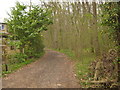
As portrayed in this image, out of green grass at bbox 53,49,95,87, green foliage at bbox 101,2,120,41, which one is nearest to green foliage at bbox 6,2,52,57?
green grass at bbox 53,49,95,87

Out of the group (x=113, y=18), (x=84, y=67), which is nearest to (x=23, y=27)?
(x=84, y=67)

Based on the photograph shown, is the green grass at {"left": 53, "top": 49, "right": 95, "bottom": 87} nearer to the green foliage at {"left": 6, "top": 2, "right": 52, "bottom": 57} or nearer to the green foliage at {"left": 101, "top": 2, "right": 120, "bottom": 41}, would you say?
the green foliage at {"left": 101, "top": 2, "right": 120, "bottom": 41}

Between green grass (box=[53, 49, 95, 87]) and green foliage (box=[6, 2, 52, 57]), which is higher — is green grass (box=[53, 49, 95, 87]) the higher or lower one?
the lower one

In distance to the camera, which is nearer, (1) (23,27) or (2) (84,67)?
(2) (84,67)

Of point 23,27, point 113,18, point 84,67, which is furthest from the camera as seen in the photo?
point 23,27

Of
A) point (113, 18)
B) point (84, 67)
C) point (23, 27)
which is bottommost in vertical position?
point (84, 67)

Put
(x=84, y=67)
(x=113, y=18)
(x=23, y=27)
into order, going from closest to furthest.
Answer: (x=113, y=18) < (x=84, y=67) < (x=23, y=27)

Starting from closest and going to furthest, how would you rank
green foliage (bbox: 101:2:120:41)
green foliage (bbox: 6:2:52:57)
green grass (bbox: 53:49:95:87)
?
green foliage (bbox: 101:2:120:41) → green grass (bbox: 53:49:95:87) → green foliage (bbox: 6:2:52:57)

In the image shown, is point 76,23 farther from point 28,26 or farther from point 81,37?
point 28,26

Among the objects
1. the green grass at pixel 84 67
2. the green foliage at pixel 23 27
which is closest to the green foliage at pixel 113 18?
the green grass at pixel 84 67

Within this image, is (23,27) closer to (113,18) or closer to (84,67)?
(84,67)

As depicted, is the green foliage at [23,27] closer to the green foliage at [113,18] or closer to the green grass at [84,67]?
the green grass at [84,67]

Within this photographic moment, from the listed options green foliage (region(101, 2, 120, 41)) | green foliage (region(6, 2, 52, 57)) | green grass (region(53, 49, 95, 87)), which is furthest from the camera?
green foliage (region(6, 2, 52, 57))

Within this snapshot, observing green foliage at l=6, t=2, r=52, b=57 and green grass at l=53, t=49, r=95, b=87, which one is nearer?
green grass at l=53, t=49, r=95, b=87
